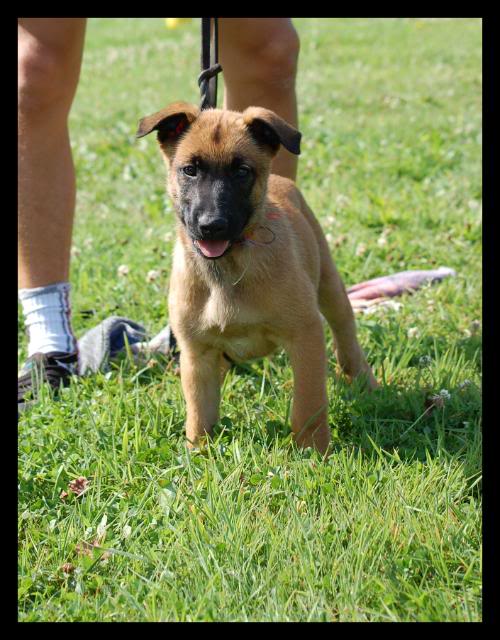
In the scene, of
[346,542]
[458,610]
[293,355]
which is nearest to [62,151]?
[293,355]

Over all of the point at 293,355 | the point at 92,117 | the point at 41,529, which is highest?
the point at 92,117

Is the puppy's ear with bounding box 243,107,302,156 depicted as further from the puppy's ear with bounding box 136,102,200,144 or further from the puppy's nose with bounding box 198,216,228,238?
the puppy's nose with bounding box 198,216,228,238

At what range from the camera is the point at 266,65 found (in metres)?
3.83

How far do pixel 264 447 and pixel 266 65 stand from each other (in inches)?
70.9

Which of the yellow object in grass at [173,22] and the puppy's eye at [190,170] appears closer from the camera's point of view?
the puppy's eye at [190,170]

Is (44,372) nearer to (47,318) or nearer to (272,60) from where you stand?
(47,318)

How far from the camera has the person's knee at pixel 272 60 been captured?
3775mm

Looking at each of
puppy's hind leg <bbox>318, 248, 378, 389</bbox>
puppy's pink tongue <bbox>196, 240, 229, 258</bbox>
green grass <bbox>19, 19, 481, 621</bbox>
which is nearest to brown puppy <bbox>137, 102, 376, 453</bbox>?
puppy's pink tongue <bbox>196, 240, 229, 258</bbox>

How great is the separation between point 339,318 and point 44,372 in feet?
4.58

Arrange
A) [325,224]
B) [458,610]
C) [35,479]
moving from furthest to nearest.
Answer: [325,224] → [35,479] → [458,610]

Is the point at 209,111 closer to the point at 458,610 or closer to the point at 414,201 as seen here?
the point at 458,610

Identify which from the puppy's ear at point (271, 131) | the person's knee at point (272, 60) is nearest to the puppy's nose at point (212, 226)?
the puppy's ear at point (271, 131)

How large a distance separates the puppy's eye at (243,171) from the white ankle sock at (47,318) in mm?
1399

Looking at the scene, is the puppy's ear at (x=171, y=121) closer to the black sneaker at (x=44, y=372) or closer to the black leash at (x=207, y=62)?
the black leash at (x=207, y=62)
